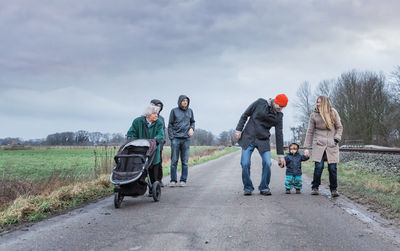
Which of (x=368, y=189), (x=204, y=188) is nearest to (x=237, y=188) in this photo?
(x=204, y=188)

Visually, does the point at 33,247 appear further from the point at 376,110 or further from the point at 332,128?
the point at 376,110

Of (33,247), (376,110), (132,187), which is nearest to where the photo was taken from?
(33,247)

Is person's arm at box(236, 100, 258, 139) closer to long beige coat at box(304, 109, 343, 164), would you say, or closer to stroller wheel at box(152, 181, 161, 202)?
long beige coat at box(304, 109, 343, 164)

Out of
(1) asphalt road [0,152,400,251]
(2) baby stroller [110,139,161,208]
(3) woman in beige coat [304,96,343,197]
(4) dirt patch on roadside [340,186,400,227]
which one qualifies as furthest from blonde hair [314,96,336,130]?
(2) baby stroller [110,139,161,208]

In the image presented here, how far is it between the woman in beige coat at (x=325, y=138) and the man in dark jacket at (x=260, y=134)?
72 cm

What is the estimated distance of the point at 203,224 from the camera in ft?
16.0

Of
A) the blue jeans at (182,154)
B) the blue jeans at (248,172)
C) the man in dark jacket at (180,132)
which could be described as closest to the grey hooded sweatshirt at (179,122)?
the man in dark jacket at (180,132)

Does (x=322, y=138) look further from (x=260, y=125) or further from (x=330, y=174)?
(x=260, y=125)

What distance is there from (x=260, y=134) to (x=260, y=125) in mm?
193

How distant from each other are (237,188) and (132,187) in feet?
10.9

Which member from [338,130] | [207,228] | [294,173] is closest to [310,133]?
[338,130]

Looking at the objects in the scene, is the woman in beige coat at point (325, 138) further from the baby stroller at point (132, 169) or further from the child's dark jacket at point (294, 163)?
the baby stroller at point (132, 169)

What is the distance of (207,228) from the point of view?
466 cm

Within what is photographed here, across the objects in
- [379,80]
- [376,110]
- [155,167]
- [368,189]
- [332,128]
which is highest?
[379,80]
